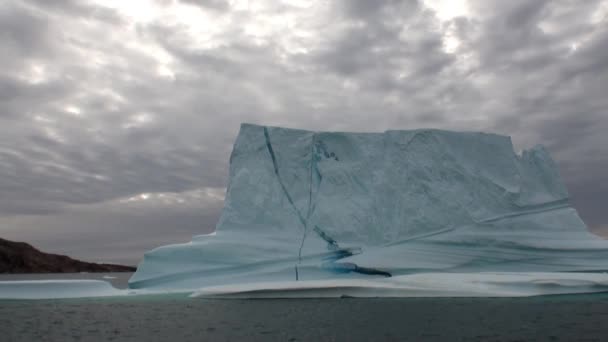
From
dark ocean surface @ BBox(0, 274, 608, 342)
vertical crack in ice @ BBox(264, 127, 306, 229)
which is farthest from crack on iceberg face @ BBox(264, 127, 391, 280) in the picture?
dark ocean surface @ BBox(0, 274, 608, 342)

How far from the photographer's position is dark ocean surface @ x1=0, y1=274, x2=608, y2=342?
25.1 feet

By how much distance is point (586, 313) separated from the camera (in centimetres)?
932

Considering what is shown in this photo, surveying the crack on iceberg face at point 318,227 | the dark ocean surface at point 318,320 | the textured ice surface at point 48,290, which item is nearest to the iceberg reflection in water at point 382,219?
the crack on iceberg face at point 318,227

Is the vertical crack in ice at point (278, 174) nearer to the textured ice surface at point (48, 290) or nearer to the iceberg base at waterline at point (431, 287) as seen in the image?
the iceberg base at waterline at point (431, 287)

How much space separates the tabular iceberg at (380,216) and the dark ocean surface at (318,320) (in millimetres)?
2105

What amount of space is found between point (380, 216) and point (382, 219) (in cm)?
10

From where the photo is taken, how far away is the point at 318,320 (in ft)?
29.8

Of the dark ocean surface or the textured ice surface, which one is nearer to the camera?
the dark ocean surface

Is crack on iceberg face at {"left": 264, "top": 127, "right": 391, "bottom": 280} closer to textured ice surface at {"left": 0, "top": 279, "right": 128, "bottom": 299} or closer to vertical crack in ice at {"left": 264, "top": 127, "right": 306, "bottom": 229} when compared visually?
vertical crack in ice at {"left": 264, "top": 127, "right": 306, "bottom": 229}

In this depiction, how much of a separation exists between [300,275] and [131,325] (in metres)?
6.22

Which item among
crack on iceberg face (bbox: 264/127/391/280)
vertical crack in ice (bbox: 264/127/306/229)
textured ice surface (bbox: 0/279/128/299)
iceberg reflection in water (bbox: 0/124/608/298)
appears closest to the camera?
textured ice surface (bbox: 0/279/128/299)

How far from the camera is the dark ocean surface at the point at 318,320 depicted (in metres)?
7.65

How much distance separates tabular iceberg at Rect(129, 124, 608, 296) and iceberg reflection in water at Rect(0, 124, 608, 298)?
3 centimetres

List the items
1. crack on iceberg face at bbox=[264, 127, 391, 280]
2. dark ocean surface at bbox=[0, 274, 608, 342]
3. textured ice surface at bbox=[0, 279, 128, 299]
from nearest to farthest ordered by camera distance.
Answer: dark ocean surface at bbox=[0, 274, 608, 342]
textured ice surface at bbox=[0, 279, 128, 299]
crack on iceberg face at bbox=[264, 127, 391, 280]
